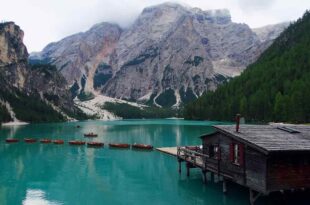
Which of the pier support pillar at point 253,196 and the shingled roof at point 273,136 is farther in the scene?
the pier support pillar at point 253,196

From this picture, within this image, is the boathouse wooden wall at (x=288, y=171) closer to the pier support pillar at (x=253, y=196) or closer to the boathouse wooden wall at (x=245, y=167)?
the boathouse wooden wall at (x=245, y=167)

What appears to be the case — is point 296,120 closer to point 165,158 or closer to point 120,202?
point 165,158

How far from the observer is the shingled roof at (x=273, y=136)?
37.3 meters

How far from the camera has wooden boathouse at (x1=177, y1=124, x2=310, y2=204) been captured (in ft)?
121

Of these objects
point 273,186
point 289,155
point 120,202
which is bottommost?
point 120,202

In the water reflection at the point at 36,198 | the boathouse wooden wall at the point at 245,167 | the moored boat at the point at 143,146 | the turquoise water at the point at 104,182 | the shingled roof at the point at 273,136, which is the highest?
the shingled roof at the point at 273,136

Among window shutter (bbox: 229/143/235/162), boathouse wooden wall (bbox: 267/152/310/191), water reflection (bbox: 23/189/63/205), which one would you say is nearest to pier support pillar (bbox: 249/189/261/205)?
boathouse wooden wall (bbox: 267/152/310/191)

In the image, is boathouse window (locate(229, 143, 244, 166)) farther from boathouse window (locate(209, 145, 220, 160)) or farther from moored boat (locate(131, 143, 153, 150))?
moored boat (locate(131, 143, 153, 150))

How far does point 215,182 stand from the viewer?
54219 millimetres

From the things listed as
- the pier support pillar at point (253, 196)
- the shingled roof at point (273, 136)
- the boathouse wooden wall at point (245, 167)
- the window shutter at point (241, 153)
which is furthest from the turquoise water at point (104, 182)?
the shingled roof at point (273, 136)

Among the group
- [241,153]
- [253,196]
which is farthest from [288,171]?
[253,196]

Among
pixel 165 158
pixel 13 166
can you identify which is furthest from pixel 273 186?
pixel 13 166

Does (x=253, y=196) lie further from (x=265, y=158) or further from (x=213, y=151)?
(x=213, y=151)

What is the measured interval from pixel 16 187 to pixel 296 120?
117 m
